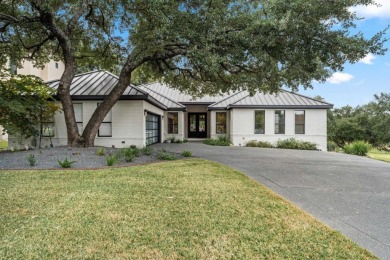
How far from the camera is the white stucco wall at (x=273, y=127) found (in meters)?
18.8

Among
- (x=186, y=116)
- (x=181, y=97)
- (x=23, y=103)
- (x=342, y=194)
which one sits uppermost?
(x=181, y=97)

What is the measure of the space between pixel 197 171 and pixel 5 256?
17.1 ft

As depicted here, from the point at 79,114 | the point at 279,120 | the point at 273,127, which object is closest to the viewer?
the point at 79,114

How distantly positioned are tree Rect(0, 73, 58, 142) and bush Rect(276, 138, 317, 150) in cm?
1438

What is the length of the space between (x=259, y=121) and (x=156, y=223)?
16243 millimetres

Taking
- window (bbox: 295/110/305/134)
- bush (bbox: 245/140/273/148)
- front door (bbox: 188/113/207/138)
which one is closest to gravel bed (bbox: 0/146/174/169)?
bush (bbox: 245/140/273/148)

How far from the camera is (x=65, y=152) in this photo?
1020 cm

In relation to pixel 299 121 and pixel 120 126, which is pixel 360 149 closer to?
pixel 299 121

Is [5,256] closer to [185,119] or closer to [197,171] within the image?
[197,171]

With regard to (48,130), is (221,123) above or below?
above

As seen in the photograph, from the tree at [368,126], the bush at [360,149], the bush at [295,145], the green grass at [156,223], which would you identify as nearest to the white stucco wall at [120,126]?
the green grass at [156,223]

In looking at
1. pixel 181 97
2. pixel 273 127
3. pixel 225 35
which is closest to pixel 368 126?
pixel 273 127

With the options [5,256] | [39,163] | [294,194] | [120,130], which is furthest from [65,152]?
[294,194]

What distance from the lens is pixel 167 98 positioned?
69.3 ft
